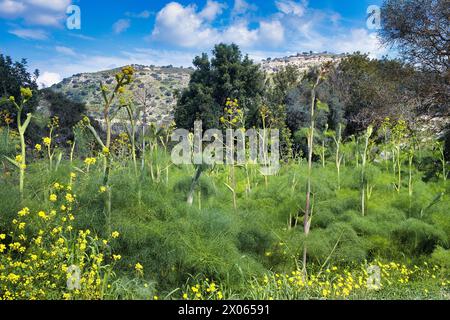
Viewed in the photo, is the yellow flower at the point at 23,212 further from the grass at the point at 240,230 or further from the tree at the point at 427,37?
the tree at the point at 427,37

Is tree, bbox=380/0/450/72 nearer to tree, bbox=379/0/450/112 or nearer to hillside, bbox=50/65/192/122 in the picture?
tree, bbox=379/0/450/112

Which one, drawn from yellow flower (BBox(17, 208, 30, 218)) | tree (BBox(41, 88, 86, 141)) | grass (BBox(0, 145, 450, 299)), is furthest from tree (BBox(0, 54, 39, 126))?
yellow flower (BBox(17, 208, 30, 218))

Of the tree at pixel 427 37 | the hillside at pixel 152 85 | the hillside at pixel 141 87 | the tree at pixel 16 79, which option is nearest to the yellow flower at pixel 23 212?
the hillside at pixel 152 85

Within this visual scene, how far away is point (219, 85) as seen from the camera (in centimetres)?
2053

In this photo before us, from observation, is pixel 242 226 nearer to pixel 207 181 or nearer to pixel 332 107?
pixel 207 181

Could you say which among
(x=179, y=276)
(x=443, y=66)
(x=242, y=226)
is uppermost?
(x=443, y=66)

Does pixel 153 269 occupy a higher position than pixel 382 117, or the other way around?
pixel 382 117

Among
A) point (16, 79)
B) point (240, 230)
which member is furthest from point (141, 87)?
point (16, 79)

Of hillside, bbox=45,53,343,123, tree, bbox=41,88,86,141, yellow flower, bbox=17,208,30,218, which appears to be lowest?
yellow flower, bbox=17,208,30,218

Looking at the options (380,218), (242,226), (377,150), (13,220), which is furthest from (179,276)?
(377,150)

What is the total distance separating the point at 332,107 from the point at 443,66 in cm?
471

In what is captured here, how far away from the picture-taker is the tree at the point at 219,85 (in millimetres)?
19625

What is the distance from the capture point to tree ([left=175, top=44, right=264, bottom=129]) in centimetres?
1962
